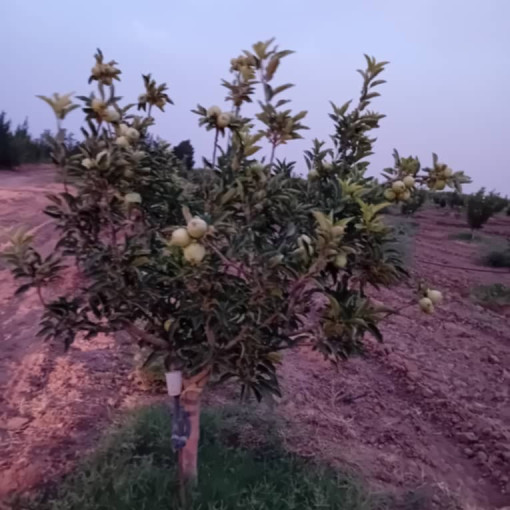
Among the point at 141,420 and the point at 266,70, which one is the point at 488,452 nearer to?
the point at 141,420

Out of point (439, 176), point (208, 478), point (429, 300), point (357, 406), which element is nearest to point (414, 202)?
point (439, 176)

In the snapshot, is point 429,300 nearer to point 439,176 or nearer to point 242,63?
point 439,176

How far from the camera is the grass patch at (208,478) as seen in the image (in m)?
2.51

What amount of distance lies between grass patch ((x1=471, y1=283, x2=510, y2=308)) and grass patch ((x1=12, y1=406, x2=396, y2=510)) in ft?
19.6

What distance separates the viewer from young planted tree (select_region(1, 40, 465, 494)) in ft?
5.85

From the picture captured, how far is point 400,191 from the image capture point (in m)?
1.92

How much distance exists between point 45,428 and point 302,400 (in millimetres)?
1589

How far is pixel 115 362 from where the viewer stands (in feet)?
14.8

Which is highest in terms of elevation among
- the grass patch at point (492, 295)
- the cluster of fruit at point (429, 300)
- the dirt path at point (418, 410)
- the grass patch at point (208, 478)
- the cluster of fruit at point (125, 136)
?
the cluster of fruit at point (125, 136)

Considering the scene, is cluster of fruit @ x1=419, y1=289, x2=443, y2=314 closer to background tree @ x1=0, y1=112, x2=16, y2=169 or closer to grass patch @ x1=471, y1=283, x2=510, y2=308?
grass patch @ x1=471, y1=283, x2=510, y2=308

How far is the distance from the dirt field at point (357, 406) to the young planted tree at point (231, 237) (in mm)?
1362

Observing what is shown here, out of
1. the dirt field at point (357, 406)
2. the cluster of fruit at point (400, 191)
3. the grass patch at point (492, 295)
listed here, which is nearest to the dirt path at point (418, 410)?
the dirt field at point (357, 406)

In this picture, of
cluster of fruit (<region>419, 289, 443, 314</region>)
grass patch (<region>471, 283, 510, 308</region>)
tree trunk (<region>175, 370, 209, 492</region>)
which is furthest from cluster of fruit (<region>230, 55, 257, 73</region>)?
grass patch (<region>471, 283, 510, 308</region>)

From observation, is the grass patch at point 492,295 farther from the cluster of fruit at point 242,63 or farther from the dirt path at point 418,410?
the cluster of fruit at point 242,63
